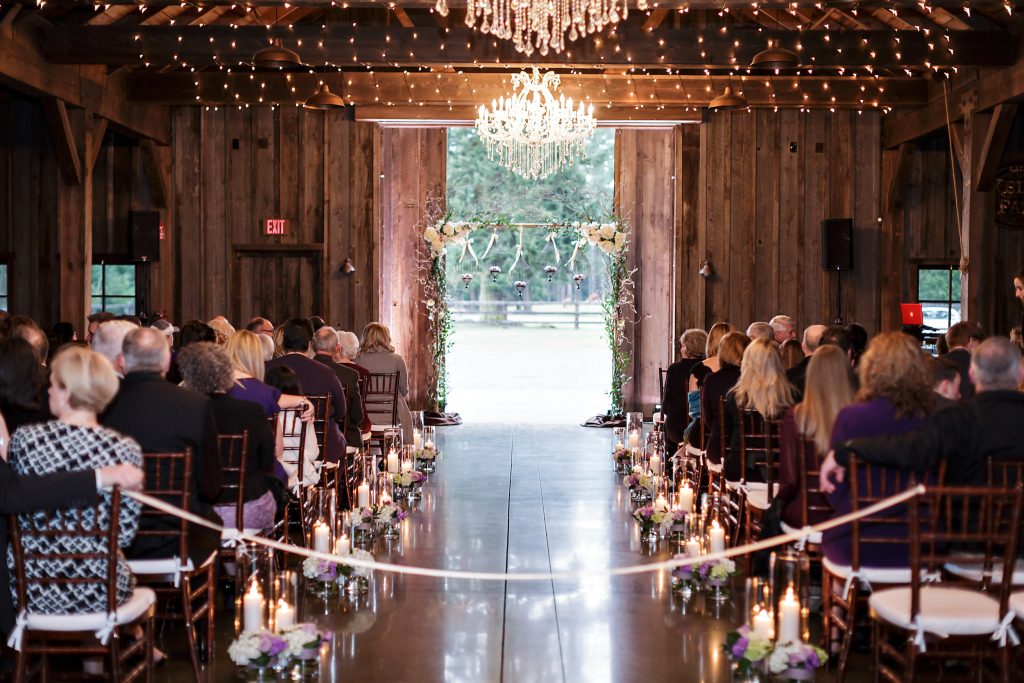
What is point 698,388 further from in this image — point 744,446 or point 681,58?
point 681,58

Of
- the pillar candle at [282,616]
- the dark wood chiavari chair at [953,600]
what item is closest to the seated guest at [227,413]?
the pillar candle at [282,616]

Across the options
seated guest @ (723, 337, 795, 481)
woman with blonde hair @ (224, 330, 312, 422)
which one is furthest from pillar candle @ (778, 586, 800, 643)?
woman with blonde hair @ (224, 330, 312, 422)

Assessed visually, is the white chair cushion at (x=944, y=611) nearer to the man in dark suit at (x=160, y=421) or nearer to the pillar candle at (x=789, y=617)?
the pillar candle at (x=789, y=617)

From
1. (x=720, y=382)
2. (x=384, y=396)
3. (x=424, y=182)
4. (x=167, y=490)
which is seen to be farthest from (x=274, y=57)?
(x=167, y=490)

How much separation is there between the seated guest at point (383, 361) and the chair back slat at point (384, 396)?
0.14 ft

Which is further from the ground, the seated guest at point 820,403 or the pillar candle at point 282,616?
the seated guest at point 820,403

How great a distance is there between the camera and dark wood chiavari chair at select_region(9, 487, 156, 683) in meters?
3.70

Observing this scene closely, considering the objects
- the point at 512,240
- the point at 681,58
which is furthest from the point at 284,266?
the point at 512,240

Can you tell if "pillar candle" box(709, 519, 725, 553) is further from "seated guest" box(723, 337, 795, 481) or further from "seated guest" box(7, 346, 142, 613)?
"seated guest" box(7, 346, 142, 613)

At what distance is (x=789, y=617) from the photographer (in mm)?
4344

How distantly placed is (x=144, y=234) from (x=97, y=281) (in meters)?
1.08

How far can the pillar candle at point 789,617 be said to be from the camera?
4324 mm

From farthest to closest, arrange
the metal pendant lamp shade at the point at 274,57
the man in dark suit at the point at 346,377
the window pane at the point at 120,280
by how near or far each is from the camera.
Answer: the window pane at the point at 120,280 → the metal pendant lamp shade at the point at 274,57 → the man in dark suit at the point at 346,377

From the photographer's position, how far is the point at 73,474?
3.62 metres
